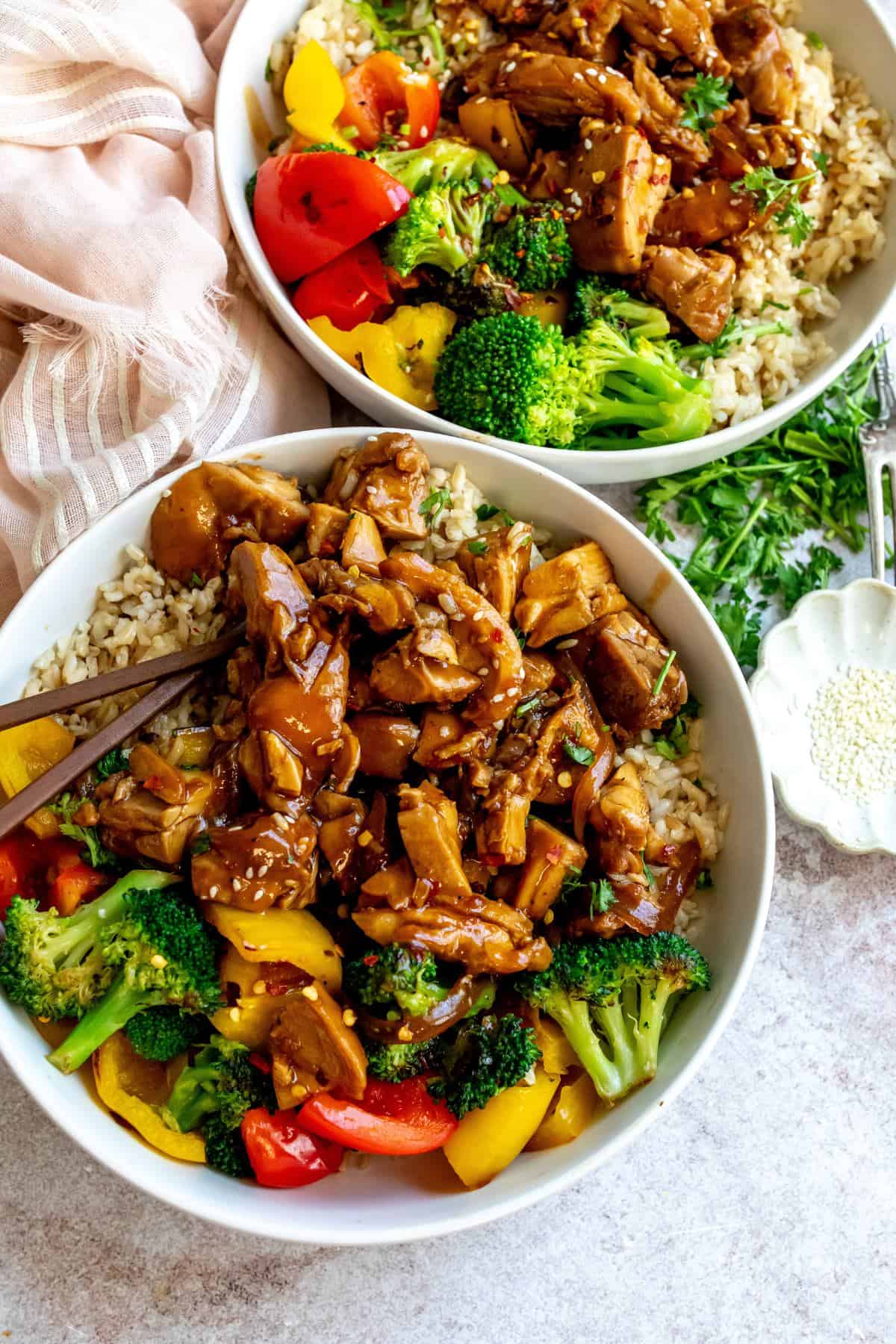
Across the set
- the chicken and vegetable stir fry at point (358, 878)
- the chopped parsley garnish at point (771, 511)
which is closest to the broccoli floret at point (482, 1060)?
the chicken and vegetable stir fry at point (358, 878)

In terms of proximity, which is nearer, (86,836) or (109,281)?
(86,836)

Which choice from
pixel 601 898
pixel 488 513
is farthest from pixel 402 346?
pixel 601 898

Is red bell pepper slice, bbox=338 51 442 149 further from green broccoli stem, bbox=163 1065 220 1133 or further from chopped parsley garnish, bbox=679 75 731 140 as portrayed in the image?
green broccoli stem, bbox=163 1065 220 1133

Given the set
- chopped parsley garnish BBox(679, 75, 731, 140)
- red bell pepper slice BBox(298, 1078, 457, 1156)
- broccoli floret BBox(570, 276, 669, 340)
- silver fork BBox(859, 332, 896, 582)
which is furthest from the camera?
silver fork BBox(859, 332, 896, 582)

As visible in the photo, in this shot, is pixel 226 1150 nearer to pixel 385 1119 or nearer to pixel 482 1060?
pixel 385 1119

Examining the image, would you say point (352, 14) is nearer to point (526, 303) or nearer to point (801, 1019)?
point (526, 303)

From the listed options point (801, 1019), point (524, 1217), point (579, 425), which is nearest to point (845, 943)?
point (801, 1019)

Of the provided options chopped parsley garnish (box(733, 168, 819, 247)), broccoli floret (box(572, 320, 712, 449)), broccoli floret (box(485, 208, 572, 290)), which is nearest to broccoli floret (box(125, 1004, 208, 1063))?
broccoli floret (box(572, 320, 712, 449))
